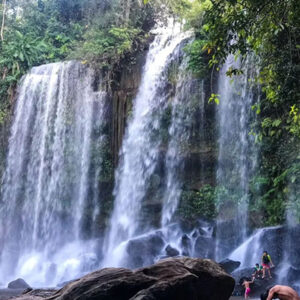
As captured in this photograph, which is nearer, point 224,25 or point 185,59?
point 224,25

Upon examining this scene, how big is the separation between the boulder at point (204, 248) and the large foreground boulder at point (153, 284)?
8.74m

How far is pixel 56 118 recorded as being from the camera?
20.8m

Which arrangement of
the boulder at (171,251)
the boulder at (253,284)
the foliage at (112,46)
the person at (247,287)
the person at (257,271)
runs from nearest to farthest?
the person at (247,287), the boulder at (253,284), the person at (257,271), the boulder at (171,251), the foliage at (112,46)

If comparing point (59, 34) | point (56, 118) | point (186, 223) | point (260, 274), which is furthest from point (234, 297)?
point (59, 34)

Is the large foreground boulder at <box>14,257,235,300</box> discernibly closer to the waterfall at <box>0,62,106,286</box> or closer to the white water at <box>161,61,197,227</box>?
the white water at <box>161,61,197,227</box>

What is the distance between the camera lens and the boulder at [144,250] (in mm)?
15508

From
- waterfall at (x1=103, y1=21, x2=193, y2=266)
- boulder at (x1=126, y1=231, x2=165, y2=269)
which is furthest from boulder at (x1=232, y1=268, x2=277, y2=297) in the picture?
waterfall at (x1=103, y1=21, x2=193, y2=266)

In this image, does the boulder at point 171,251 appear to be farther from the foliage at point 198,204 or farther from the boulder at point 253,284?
the boulder at point 253,284

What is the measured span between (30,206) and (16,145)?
10.4 ft

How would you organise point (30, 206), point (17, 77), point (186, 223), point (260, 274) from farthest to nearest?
point (17, 77) < point (30, 206) < point (186, 223) < point (260, 274)

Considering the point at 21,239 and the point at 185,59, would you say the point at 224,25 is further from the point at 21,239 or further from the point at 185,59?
the point at 21,239

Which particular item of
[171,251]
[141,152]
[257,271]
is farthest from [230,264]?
[141,152]

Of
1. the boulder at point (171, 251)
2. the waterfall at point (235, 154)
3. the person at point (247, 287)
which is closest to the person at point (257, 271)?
the person at point (247, 287)

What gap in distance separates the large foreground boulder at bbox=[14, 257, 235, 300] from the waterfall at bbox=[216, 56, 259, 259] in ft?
29.4
